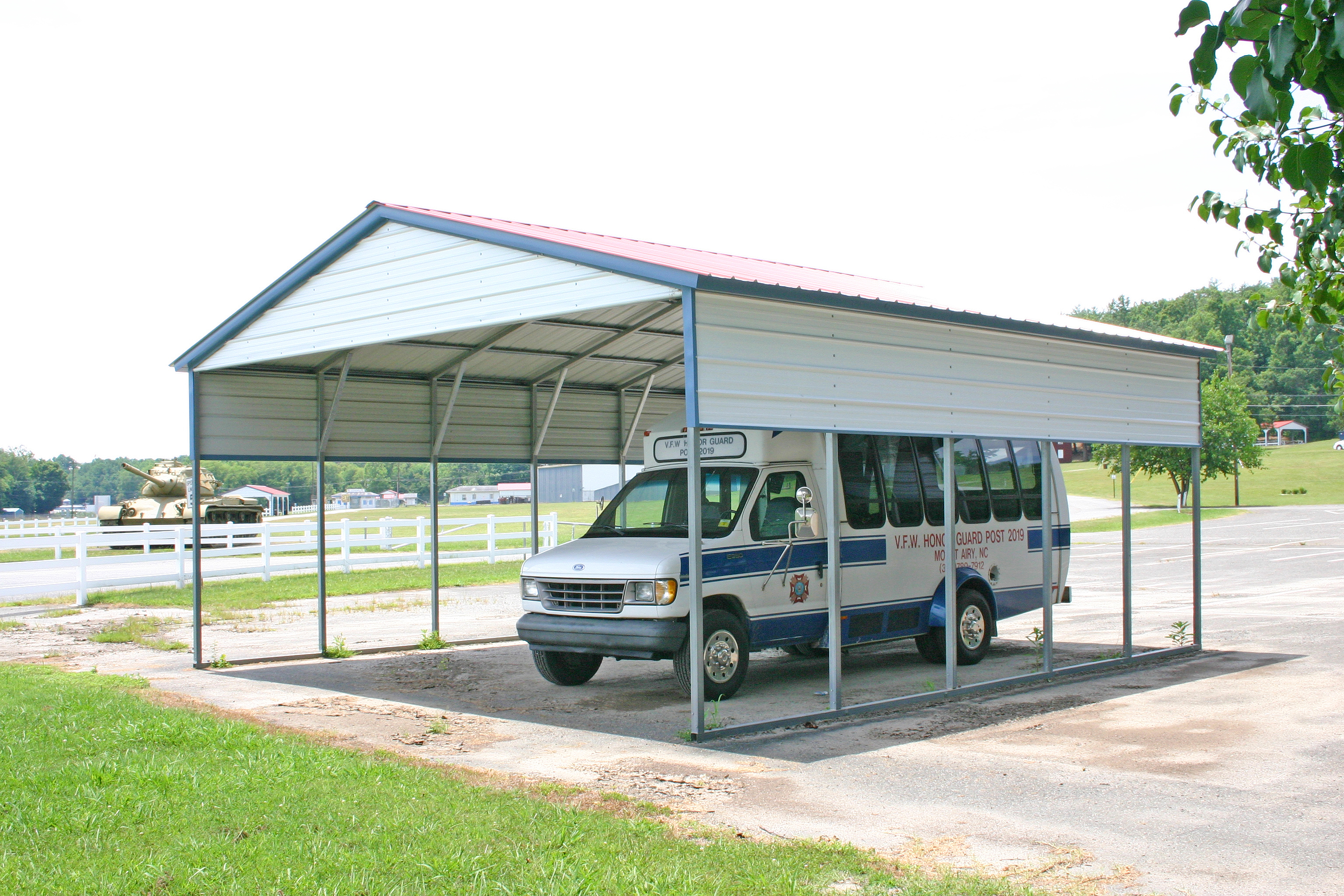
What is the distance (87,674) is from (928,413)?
9.88 meters

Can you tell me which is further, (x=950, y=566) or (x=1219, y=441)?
(x=1219, y=441)

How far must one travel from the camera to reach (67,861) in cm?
572

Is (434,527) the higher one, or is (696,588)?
(434,527)

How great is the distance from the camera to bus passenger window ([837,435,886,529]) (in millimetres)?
12039

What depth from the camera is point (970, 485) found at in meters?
13.3

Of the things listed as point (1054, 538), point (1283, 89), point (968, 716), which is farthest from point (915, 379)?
point (1283, 89)

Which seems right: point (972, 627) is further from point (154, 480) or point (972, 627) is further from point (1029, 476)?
point (154, 480)

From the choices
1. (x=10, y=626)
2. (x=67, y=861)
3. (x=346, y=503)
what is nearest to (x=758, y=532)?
(x=67, y=861)

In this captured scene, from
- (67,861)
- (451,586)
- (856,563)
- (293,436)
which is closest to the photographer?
(67,861)

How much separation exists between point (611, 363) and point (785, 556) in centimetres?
611

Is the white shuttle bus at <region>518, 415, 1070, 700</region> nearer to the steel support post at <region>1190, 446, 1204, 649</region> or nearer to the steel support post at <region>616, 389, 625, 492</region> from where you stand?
the steel support post at <region>1190, 446, 1204, 649</region>

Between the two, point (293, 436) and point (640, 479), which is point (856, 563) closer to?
point (640, 479)

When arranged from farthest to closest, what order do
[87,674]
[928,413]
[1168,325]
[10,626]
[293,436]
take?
[1168,325]
[10,626]
[293,436]
[87,674]
[928,413]

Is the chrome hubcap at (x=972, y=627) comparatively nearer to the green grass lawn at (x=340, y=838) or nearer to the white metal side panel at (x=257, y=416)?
the green grass lawn at (x=340, y=838)
